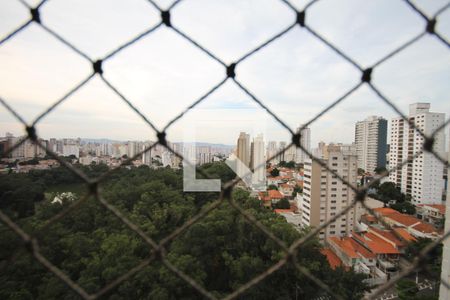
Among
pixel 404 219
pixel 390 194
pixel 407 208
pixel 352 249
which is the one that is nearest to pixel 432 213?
pixel 407 208

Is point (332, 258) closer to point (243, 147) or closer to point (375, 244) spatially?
point (375, 244)

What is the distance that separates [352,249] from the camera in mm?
7277

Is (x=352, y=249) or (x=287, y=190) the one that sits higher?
(x=287, y=190)

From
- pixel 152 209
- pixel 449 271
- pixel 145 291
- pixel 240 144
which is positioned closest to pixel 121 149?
pixel 152 209

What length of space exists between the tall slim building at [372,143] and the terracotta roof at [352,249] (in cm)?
1275

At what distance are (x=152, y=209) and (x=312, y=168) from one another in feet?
17.7

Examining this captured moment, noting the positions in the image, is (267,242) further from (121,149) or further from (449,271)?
(121,149)

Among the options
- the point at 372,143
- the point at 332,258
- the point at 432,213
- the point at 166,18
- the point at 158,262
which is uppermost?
the point at 166,18

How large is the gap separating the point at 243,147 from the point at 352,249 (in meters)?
5.88

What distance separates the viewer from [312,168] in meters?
9.02

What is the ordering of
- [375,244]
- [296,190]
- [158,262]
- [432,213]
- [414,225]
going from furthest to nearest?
[296,190], [432,213], [414,225], [375,244], [158,262]

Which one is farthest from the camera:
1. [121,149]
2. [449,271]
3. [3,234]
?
[121,149]

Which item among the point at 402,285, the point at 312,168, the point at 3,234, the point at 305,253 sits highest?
the point at 312,168

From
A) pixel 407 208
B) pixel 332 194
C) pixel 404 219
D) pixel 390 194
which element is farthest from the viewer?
pixel 390 194
